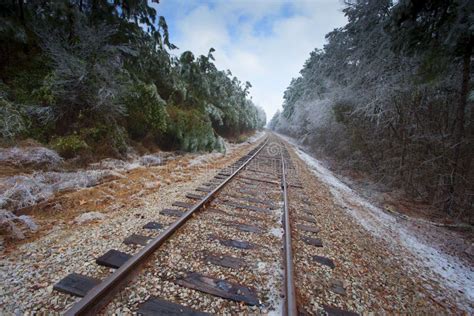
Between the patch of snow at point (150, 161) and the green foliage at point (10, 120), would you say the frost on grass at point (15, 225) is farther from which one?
the patch of snow at point (150, 161)

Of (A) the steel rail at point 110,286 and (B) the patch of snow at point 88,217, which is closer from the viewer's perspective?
(A) the steel rail at point 110,286

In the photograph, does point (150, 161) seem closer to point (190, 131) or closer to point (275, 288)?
point (190, 131)

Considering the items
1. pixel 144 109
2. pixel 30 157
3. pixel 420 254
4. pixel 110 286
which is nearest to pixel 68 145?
pixel 30 157

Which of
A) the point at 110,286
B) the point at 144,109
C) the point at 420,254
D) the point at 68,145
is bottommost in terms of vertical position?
the point at 420,254

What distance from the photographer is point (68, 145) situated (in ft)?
16.5

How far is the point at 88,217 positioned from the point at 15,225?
2.64 feet

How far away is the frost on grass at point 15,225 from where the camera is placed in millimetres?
2525

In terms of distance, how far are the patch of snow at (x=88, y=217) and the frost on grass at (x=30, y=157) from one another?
7.68 ft

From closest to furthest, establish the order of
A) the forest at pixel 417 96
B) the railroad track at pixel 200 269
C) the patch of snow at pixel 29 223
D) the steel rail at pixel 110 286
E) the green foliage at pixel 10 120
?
the steel rail at pixel 110 286 → the railroad track at pixel 200 269 → the patch of snow at pixel 29 223 → the green foliage at pixel 10 120 → the forest at pixel 417 96

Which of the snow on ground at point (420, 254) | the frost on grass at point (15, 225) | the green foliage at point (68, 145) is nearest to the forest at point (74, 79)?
the green foliage at point (68, 145)

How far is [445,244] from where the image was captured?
4113 millimetres

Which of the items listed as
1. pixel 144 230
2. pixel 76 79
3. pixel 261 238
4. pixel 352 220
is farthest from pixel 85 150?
pixel 352 220

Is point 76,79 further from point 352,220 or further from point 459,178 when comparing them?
point 459,178

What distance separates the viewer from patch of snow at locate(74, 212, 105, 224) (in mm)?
3062
